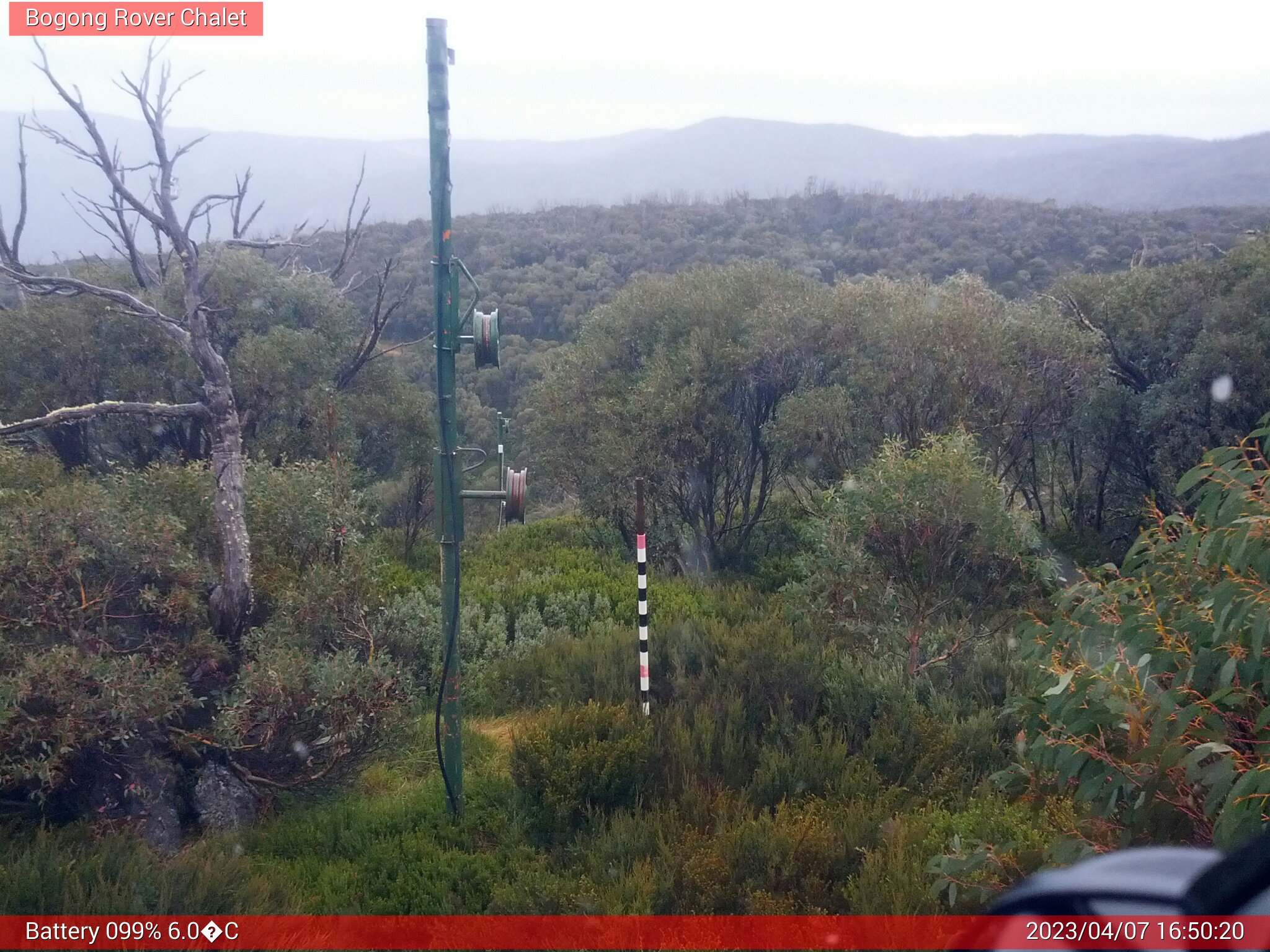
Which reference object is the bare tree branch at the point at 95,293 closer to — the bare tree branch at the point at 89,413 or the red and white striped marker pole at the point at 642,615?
the bare tree branch at the point at 89,413

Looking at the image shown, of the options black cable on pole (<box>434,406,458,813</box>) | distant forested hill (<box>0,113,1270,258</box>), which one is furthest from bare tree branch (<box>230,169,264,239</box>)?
black cable on pole (<box>434,406,458,813</box>)

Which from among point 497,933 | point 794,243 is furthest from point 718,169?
point 497,933

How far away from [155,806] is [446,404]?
3224mm

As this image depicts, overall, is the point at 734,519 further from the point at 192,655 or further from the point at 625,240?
the point at 625,240

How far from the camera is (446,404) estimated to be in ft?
18.3

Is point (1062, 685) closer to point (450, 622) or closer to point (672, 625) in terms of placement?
point (450, 622)

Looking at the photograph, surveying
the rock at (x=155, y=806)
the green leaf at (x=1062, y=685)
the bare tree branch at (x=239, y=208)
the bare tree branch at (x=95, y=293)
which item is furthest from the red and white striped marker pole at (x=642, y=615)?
the bare tree branch at (x=239, y=208)

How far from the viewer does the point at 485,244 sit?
122 ft

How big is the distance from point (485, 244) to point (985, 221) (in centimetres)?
2160

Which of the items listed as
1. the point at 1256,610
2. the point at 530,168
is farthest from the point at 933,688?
the point at 530,168

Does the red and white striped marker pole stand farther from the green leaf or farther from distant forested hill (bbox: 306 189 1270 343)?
distant forested hill (bbox: 306 189 1270 343)

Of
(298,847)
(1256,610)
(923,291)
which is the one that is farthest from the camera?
(923,291)

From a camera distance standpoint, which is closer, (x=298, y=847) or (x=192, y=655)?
(x=298, y=847)

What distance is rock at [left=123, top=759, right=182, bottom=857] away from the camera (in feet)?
18.1
